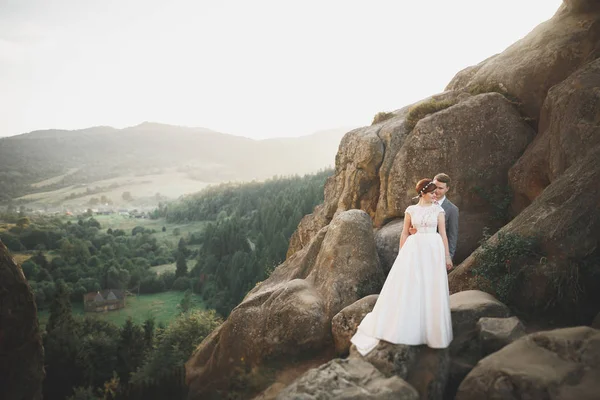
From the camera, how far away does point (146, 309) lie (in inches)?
4045

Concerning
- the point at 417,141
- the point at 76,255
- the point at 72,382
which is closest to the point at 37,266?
the point at 76,255

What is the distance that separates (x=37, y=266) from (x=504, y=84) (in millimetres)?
136763

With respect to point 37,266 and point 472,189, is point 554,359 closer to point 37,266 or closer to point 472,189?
point 472,189

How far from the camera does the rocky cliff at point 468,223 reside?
7.98 m

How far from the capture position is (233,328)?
15.5 m

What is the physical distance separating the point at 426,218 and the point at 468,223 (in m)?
8.36

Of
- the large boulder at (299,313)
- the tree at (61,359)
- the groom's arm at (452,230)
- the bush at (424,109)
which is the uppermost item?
the bush at (424,109)

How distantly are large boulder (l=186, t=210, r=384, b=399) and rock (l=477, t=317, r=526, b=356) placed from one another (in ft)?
20.2

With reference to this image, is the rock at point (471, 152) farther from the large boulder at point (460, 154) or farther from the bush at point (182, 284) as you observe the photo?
the bush at point (182, 284)

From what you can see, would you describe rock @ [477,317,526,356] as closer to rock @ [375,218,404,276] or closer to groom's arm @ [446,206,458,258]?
groom's arm @ [446,206,458,258]

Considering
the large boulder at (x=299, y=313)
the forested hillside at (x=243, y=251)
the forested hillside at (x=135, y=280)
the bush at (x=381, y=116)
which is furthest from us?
the forested hillside at (x=243, y=251)

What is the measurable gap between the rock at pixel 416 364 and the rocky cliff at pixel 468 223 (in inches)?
1.2

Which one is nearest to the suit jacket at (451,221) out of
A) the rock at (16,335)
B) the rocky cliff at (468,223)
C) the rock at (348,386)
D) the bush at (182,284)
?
the rocky cliff at (468,223)

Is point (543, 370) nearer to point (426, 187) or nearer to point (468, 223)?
point (426, 187)
